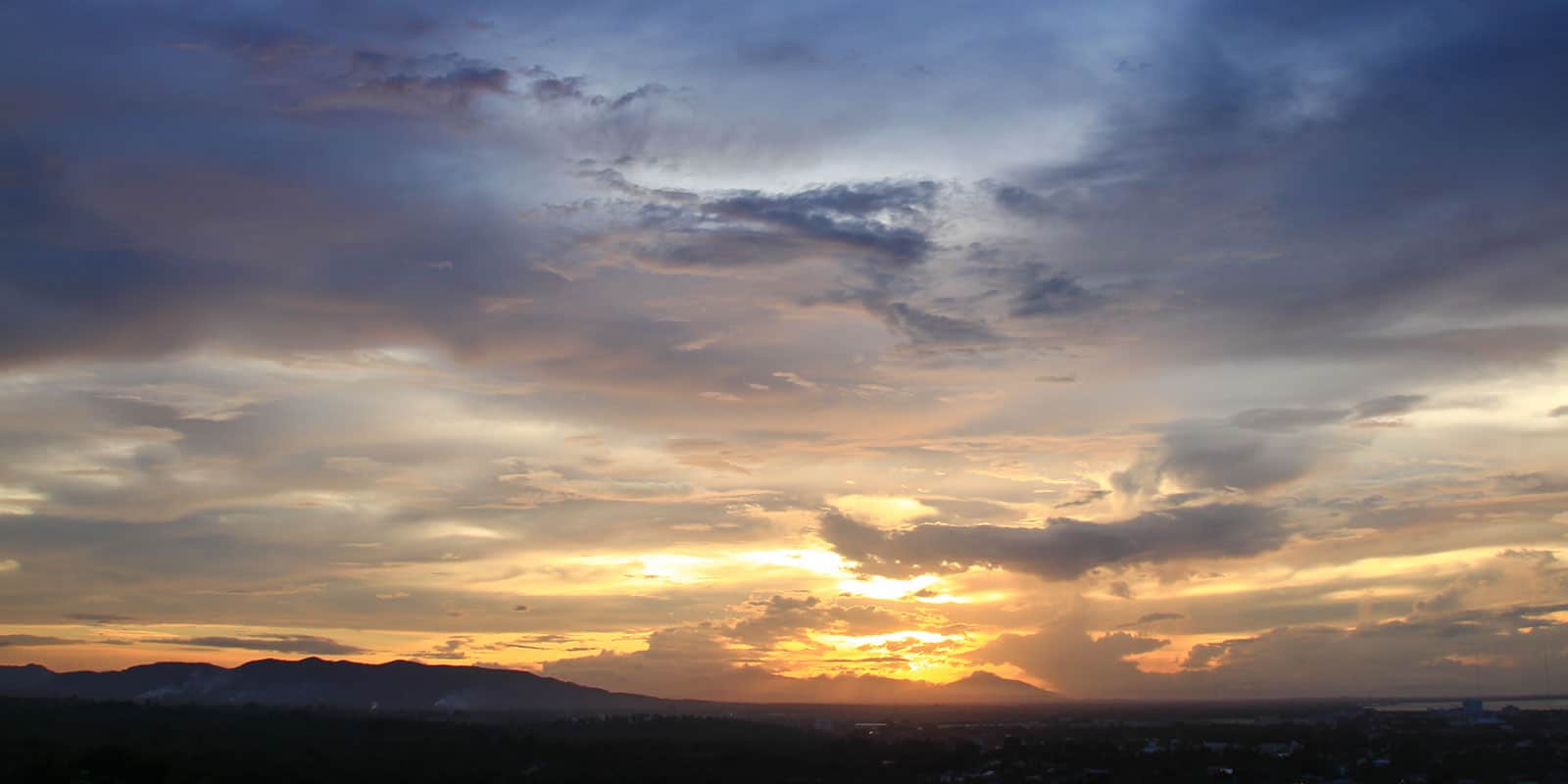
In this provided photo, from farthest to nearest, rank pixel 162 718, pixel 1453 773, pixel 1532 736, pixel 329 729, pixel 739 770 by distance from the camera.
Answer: pixel 162 718 → pixel 329 729 → pixel 1532 736 → pixel 739 770 → pixel 1453 773

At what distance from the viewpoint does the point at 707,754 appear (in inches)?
4503

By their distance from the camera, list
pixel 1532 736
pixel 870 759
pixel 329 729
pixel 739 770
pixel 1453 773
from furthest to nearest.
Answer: pixel 329 729 < pixel 1532 736 < pixel 870 759 < pixel 739 770 < pixel 1453 773

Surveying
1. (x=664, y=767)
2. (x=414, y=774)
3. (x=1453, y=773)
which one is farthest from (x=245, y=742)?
(x=1453, y=773)

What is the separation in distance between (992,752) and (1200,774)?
25322 mm

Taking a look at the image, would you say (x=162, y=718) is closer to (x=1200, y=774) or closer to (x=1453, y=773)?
(x=1200, y=774)

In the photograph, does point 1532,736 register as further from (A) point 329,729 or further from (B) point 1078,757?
(A) point 329,729

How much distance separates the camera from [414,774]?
308 feet

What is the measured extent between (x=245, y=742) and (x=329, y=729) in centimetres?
2120

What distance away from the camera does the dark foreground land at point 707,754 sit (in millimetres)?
87625

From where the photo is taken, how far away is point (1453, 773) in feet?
291

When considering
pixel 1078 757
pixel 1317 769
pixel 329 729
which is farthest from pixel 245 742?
pixel 1317 769

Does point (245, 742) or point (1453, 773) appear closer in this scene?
point (1453, 773)

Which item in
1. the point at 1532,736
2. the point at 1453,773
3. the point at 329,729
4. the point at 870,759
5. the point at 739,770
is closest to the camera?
the point at 1453,773

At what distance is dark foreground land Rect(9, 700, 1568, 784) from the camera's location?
8762cm
